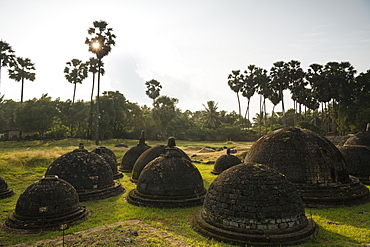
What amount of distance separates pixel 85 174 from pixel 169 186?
598cm

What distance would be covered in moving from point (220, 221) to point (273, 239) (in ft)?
6.51

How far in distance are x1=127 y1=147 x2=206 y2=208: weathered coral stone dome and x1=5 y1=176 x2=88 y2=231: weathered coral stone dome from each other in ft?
12.3

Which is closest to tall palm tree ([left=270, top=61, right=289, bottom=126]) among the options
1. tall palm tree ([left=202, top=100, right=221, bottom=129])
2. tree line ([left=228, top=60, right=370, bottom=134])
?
tree line ([left=228, top=60, right=370, bottom=134])

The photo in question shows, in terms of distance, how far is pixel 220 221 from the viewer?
9438 mm

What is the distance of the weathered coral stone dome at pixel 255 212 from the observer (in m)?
8.69

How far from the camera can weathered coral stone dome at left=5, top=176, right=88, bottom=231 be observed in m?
11.0

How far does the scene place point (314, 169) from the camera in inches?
549

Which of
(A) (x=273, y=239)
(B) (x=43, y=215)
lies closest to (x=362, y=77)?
(A) (x=273, y=239)

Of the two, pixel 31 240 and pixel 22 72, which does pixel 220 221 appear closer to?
pixel 31 240

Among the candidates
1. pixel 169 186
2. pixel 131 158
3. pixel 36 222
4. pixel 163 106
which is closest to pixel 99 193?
pixel 36 222

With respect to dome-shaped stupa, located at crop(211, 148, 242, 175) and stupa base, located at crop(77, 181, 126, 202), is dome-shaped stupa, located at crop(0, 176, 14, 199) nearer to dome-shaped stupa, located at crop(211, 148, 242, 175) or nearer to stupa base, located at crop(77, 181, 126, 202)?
stupa base, located at crop(77, 181, 126, 202)

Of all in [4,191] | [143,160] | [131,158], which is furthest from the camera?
[131,158]

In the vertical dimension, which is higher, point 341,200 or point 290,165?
point 290,165

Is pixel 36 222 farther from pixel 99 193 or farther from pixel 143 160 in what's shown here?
pixel 143 160
